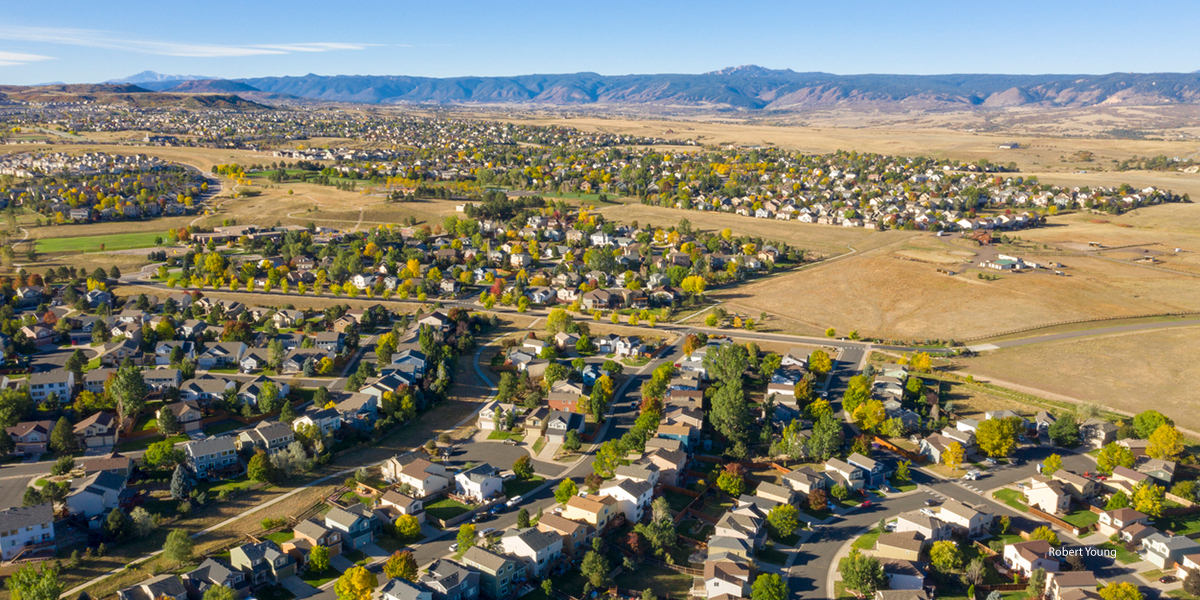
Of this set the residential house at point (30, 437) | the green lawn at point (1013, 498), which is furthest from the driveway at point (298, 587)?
the green lawn at point (1013, 498)

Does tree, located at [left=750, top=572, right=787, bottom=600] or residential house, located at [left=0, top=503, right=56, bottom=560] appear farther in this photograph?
residential house, located at [left=0, top=503, right=56, bottom=560]

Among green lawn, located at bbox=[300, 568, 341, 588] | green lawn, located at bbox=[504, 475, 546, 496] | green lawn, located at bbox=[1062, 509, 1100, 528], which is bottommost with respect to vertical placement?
green lawn, located at bbox=[300, 568, 341, 588]

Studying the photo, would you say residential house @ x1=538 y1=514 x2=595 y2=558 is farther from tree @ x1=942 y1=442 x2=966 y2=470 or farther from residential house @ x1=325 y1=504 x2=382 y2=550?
tree @ x1=942 y1=442 x2=966 y2=470

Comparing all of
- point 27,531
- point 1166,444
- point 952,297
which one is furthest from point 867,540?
point 952,297

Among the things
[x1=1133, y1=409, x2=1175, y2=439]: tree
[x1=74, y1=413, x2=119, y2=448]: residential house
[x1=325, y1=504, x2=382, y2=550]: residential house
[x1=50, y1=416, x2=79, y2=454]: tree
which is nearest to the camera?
[x1=325, y1=504, x2=382, y2=550]: residential house

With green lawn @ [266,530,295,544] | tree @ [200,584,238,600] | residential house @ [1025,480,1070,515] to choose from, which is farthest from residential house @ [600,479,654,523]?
residential house @ [1025,480,1070,515]

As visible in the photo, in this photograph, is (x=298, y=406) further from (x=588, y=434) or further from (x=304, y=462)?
(x=588, y=434)
